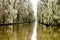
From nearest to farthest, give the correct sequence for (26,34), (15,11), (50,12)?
1. (26,34)
2. (50,12)
3. (15,11)

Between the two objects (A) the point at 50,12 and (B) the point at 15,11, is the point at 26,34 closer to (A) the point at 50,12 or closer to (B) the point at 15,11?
(A) the point at 50,12

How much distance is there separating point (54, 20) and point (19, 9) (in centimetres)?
58

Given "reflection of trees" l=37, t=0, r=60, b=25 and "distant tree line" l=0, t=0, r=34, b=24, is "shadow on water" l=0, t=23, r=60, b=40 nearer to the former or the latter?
"reflection of trees" l=37, t=0, r=60, b=25

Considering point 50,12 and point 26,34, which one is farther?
point 50,12

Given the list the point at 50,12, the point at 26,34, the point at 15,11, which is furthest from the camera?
the point at 15,11

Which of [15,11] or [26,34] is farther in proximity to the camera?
[15,11]

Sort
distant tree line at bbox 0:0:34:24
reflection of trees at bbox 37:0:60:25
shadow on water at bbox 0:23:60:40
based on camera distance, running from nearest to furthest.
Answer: shadow on water at bbox 0:23:60:40, reflection of trees at bbox 37:0:60:25, distant tree line at bbox 0:0:34:24

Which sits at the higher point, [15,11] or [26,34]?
[15,11]

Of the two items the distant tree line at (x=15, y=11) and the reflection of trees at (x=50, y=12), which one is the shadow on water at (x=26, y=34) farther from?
the distant tree line at (x=15, y=11)

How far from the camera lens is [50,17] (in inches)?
76.3

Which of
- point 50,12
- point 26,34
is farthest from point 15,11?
point 26,34

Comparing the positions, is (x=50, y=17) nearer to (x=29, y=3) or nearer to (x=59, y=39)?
(x=29, y=3)

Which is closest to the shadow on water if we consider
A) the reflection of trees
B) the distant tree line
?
the reflection of trees

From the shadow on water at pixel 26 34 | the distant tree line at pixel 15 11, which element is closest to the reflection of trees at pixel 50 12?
the shadow on water at pixel 26 34
